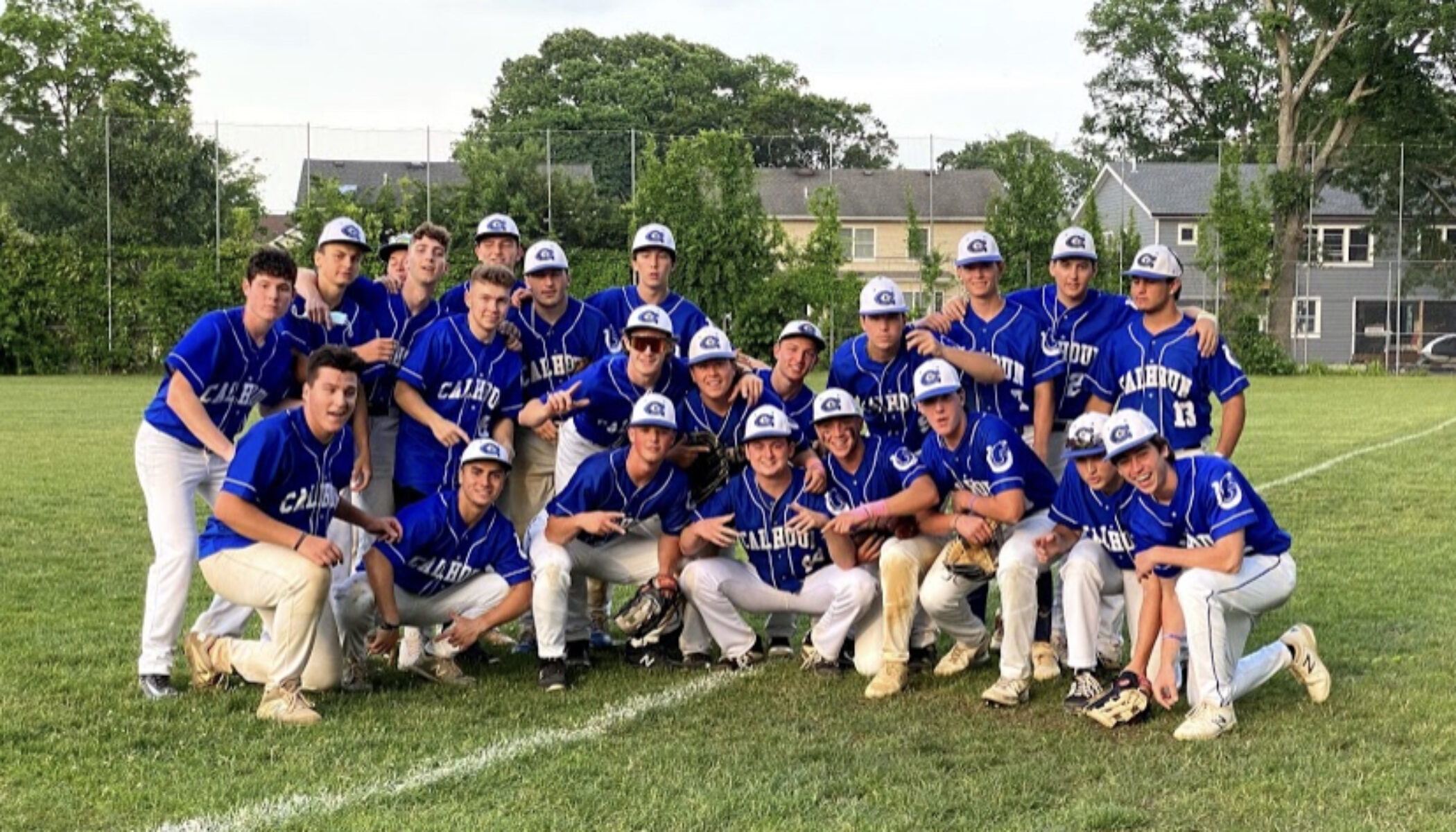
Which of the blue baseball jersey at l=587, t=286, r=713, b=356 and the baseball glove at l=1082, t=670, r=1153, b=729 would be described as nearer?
the baseball glove at l=1082, t=670, r=1153, b=729

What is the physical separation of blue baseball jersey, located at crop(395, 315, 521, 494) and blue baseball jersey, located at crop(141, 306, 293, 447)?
0.64 m

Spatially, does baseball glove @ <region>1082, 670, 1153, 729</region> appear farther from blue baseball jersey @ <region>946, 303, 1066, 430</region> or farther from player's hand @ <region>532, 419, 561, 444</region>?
player's hand @ <region>532, 419, 561, 444</region>

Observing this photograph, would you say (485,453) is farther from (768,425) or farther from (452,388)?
(768,425)

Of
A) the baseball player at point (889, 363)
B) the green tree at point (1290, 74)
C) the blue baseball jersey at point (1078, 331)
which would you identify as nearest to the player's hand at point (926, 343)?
the baseball player at point (889, 363)

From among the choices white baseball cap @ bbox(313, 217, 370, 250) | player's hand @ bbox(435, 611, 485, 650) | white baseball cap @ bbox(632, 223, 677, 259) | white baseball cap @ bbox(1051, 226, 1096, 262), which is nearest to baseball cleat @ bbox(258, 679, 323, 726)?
player's hand @ bbox(435, 611, 485, 650)

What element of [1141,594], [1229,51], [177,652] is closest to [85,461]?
[177,652]

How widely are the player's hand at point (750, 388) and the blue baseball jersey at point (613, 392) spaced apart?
34 cm

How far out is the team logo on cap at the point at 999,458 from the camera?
616 cm

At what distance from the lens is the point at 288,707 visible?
17.9 feet

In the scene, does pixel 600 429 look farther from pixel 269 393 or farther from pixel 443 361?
pixel 269 393

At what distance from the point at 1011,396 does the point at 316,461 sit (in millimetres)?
3291

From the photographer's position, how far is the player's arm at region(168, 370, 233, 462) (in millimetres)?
5812

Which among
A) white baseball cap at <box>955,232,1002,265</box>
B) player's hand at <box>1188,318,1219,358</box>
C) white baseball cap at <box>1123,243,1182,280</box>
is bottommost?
player's hand at <box>1188,318,1219,358</box>

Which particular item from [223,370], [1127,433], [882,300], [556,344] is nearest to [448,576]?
[223,370]
